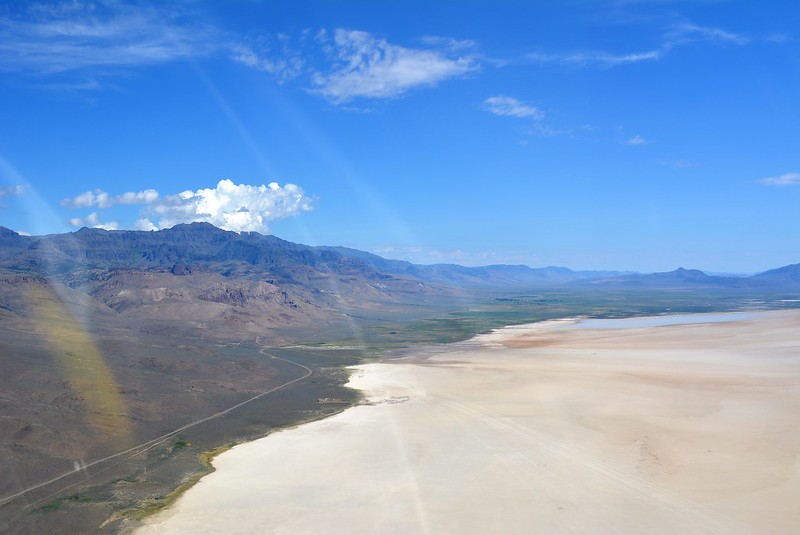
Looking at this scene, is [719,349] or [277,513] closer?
[277,513]

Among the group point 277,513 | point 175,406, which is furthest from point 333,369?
point 277,513

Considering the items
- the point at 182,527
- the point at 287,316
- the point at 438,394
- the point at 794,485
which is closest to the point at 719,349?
the point at 438,394

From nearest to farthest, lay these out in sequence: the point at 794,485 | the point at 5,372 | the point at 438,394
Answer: the point at 794,485, the point at 5,372, the point at 438,394

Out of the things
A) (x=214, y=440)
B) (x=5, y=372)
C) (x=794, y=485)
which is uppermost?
(x=5, y=372)

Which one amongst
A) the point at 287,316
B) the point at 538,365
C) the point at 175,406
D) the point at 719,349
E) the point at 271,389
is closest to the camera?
the point at 175,406

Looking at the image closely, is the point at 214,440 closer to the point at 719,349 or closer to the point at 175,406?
the point at 175,406

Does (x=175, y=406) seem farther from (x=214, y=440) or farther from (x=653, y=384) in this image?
(x=653, y=384)

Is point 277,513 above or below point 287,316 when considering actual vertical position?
below
